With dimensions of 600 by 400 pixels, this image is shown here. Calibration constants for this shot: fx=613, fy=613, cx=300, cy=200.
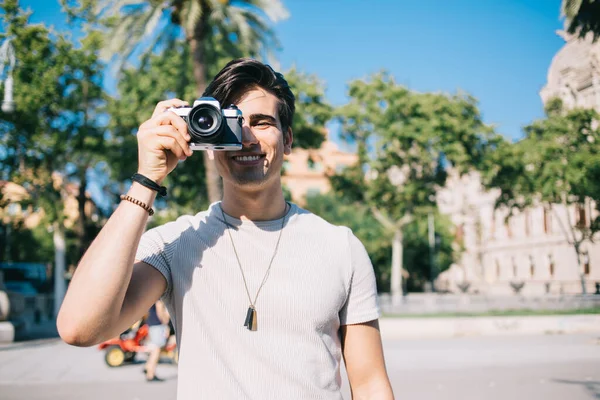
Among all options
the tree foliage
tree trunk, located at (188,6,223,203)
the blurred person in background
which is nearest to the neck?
the blurred person in background

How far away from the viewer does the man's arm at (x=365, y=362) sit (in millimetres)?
1930

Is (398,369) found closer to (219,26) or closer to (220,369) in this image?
(219,26)

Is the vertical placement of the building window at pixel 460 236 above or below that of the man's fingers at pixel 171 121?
above

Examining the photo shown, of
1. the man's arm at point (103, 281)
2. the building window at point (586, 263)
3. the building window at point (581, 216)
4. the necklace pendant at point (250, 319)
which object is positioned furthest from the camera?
the building window at point (586, 263)

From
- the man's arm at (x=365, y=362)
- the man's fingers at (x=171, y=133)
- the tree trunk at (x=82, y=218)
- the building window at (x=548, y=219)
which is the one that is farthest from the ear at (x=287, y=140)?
the tree trunk at (x=82, y=218)

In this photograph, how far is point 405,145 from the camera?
30047 mm

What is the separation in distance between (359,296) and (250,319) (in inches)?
14.7

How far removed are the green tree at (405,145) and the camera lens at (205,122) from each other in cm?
2694

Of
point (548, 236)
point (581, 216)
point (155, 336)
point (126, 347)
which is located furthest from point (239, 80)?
point (548, 236)

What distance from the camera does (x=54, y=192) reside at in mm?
27062

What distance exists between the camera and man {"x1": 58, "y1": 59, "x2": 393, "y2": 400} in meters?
1.59

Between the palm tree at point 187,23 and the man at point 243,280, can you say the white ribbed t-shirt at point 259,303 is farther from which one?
the palm tree at point 187,23

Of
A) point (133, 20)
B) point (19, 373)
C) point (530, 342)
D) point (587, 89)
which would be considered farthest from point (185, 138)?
point (530, 342)

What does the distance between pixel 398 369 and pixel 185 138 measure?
1080 centimetres
